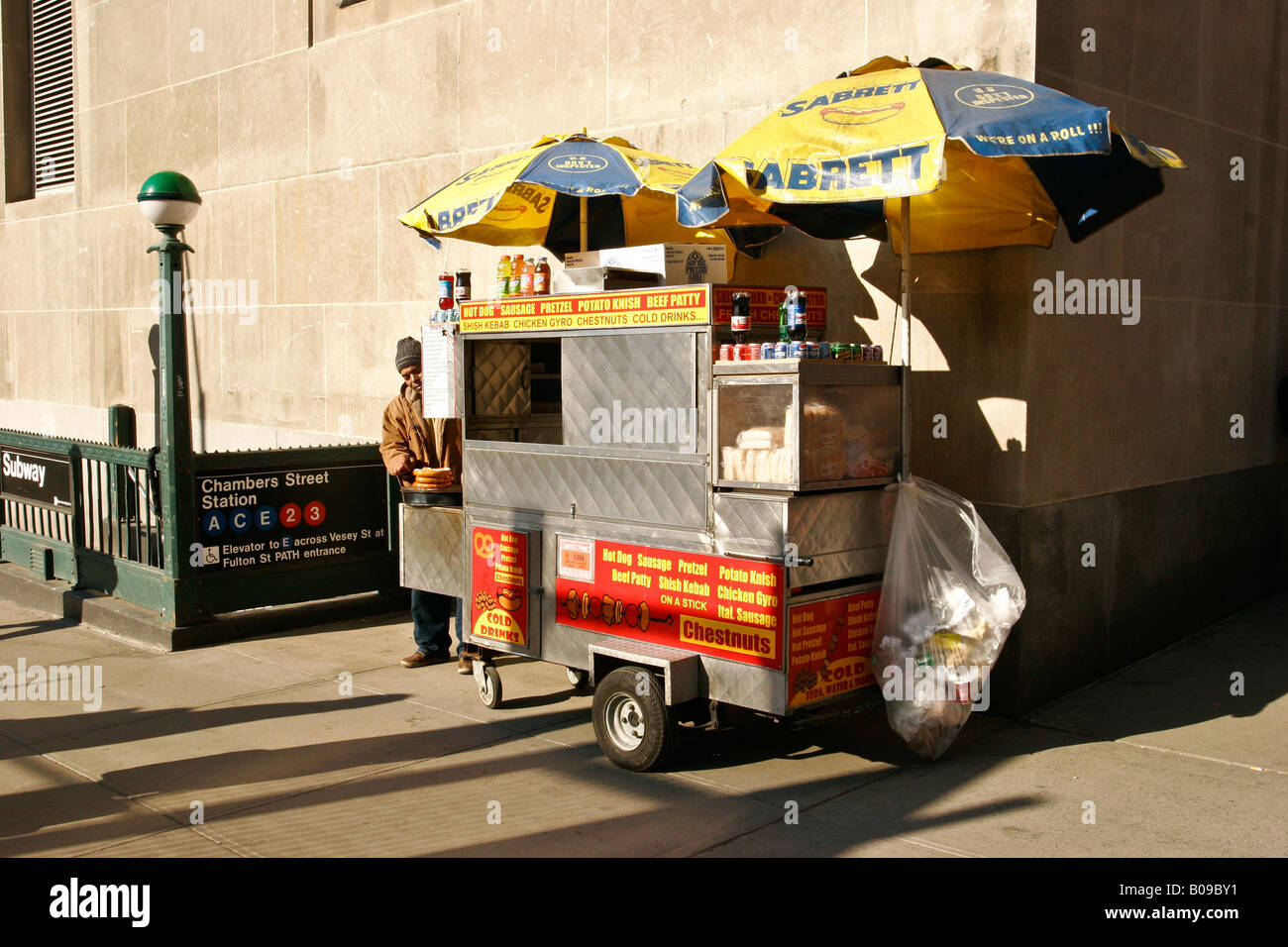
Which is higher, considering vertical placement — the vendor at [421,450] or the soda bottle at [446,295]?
the soda bottle at [446,295]

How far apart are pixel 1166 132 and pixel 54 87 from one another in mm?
14770

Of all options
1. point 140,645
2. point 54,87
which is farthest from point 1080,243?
point 54,87

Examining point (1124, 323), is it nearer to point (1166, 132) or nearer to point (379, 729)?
point (1166, 132)

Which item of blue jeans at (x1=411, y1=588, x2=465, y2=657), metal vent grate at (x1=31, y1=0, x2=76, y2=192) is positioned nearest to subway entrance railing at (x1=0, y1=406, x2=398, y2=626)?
blue jeans at (x1=411, y1=588, x2=465, y2=657)

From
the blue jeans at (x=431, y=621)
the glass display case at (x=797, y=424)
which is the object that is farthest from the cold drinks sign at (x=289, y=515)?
the glass display case at (x=797, y=424)

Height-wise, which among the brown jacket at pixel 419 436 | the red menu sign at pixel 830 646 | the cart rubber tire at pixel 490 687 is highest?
the brown jacket at pixel 419 436

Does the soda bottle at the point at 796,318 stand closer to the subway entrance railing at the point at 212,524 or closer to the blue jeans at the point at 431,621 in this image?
the blue jeans at the point at 431,621

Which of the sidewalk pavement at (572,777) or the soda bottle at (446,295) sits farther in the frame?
the soda bottle at (446,295)

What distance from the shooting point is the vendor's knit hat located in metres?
7.98

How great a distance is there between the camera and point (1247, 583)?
8.95m

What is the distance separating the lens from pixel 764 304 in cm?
582

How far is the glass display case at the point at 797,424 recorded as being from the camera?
5.22m

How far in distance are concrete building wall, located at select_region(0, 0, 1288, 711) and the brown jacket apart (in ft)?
7.13

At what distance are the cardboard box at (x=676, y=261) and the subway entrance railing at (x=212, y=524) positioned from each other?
3508mm
